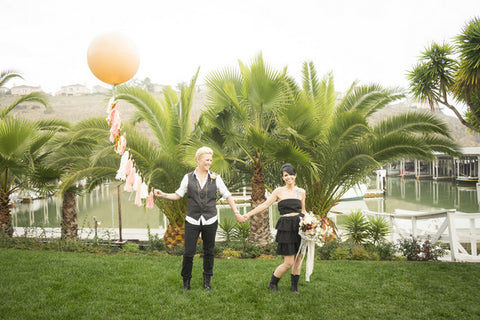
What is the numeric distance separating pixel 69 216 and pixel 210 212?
5840 millimetres

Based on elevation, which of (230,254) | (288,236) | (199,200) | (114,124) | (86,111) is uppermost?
(86,111)

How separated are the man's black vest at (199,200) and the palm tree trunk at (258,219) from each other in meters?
3.25

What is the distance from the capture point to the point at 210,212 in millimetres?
4133

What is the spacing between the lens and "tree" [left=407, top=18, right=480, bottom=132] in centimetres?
942

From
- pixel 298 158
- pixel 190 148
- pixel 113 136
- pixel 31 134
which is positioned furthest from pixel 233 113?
pixel 31 134

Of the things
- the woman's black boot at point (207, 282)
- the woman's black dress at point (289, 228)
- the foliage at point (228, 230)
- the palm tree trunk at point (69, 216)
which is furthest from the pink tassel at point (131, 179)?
the palm tree trunk at point (69, 216)

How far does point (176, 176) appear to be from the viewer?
761 centimetres

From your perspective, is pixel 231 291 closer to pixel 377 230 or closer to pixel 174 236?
pixel 174 236

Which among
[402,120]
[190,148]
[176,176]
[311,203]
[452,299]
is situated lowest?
[452,299]

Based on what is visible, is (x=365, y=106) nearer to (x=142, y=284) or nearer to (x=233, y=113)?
(x=233, y=113)

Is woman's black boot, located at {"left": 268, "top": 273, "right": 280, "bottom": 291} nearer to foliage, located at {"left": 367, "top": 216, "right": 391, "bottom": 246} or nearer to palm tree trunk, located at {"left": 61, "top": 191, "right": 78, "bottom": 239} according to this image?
foliage, located at {"left": 367, "top": 216, "right": 391, "bottom": 246}

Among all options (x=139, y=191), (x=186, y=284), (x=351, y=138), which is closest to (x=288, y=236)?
(x=186, y=284)

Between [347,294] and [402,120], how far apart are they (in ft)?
16.5

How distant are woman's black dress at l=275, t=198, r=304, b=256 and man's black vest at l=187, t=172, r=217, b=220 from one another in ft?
2.78
